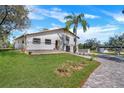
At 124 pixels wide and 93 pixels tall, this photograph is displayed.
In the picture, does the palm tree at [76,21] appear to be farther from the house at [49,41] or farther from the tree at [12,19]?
the tree at [12,19]

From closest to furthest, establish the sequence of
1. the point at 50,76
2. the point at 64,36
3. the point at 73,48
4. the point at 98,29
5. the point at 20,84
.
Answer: the point at 20,84 → the point at 50,76 → the point at 98,29 → the point at 64,36 → the point at 73,48

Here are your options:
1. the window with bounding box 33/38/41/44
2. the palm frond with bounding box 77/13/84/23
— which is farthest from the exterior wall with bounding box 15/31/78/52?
the palm frond with bounding box 77/13/84/23

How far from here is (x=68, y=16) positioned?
29266mm

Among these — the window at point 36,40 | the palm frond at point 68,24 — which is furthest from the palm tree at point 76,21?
the window at point 36,40

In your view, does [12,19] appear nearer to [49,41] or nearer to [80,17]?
[49,41]

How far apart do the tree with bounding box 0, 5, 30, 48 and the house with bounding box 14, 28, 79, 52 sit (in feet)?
5.41

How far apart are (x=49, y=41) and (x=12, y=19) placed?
5823 mm

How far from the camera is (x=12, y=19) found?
80.7 feet

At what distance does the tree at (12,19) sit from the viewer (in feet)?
76.4

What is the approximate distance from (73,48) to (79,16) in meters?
→ 5.11

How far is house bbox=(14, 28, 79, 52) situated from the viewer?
998 inches

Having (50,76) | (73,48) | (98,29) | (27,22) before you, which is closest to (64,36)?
(73,48)
